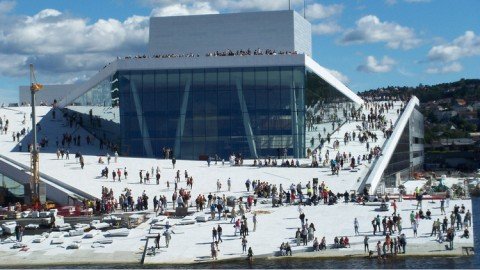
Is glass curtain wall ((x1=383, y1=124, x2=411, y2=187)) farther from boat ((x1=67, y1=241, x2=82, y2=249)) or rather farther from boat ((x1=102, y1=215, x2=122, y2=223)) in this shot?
boat ((x1=67, y1=241, x2=82, y2=249))

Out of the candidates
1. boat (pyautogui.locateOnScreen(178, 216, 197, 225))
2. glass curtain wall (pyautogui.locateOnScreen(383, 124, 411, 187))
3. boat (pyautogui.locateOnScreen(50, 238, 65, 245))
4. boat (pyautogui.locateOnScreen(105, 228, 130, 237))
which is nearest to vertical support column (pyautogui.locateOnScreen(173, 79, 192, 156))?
glass curtain wall (pyautogui.locateOnScreen(383, 124, 411, 187))

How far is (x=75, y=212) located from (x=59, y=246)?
5.20 m

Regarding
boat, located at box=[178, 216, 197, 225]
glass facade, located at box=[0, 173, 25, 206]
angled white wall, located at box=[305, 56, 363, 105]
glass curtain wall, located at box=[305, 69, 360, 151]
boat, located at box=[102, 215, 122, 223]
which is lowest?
boat, located at box=[178, 216, 197, 225]

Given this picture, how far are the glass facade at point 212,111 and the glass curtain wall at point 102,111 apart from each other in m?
0.07

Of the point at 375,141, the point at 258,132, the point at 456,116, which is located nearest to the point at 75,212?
the point at 258,132

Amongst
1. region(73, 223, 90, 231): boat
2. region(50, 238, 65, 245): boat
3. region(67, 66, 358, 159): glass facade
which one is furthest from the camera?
region(67, 66, 358, 159): glass facade

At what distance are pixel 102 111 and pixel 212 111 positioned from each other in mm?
6612

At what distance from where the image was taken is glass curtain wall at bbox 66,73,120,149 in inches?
2132

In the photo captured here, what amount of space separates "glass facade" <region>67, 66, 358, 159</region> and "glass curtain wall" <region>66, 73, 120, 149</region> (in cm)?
7

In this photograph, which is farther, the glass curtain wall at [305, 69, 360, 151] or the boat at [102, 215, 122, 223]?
the glass curtain wall at [305, 69, 360, 151]

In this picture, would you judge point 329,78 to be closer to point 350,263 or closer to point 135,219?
point 135,219

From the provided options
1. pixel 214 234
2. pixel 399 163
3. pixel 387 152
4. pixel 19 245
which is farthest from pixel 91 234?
pixel 399 163

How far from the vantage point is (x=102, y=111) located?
180 feet

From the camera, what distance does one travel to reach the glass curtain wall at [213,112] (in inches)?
2079
